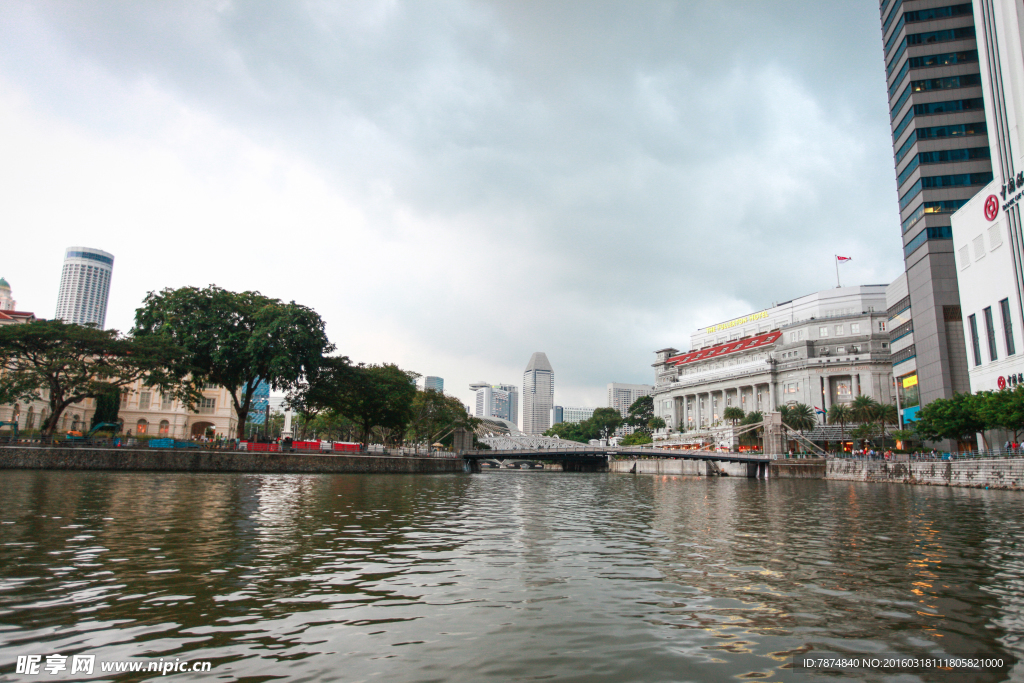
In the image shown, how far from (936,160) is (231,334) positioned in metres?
88.6

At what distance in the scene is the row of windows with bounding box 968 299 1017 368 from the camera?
6391 centimetres

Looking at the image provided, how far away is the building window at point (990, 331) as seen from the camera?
6719 centimetres

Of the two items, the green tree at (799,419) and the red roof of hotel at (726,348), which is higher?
the red roof of hotel at (726,348)

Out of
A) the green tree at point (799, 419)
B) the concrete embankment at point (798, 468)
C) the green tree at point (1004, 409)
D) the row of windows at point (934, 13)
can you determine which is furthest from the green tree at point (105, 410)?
the row of windows at point (934, 13)

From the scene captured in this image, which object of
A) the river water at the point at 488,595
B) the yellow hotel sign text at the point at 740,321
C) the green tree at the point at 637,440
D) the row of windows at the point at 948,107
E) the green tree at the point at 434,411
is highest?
the row of windows at the point at 948,107

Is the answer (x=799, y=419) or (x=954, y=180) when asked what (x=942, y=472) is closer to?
(x=954, y=180)

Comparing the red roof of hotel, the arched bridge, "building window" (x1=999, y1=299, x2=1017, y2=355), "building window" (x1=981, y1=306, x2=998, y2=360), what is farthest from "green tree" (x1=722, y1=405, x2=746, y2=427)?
"building window" (x1=999, y1=299, x2=1017, y2=355)

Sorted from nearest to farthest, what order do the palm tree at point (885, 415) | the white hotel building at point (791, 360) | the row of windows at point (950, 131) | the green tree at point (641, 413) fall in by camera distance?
the row of windows at point (950, 131)
the palm tree at point (885, 415)
the white hotel building at point (791, 360)
the green tree at point (641, 413)

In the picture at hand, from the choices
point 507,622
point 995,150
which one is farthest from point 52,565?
point 995,150

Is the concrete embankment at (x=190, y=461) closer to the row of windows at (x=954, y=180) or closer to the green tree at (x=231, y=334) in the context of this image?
the green tree at (x=231, y=334)

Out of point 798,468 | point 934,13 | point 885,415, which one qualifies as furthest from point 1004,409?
point 934,13

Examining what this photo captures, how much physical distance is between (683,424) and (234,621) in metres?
168

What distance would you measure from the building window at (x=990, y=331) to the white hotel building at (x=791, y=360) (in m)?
60.7

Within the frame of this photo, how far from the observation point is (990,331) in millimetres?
67625
